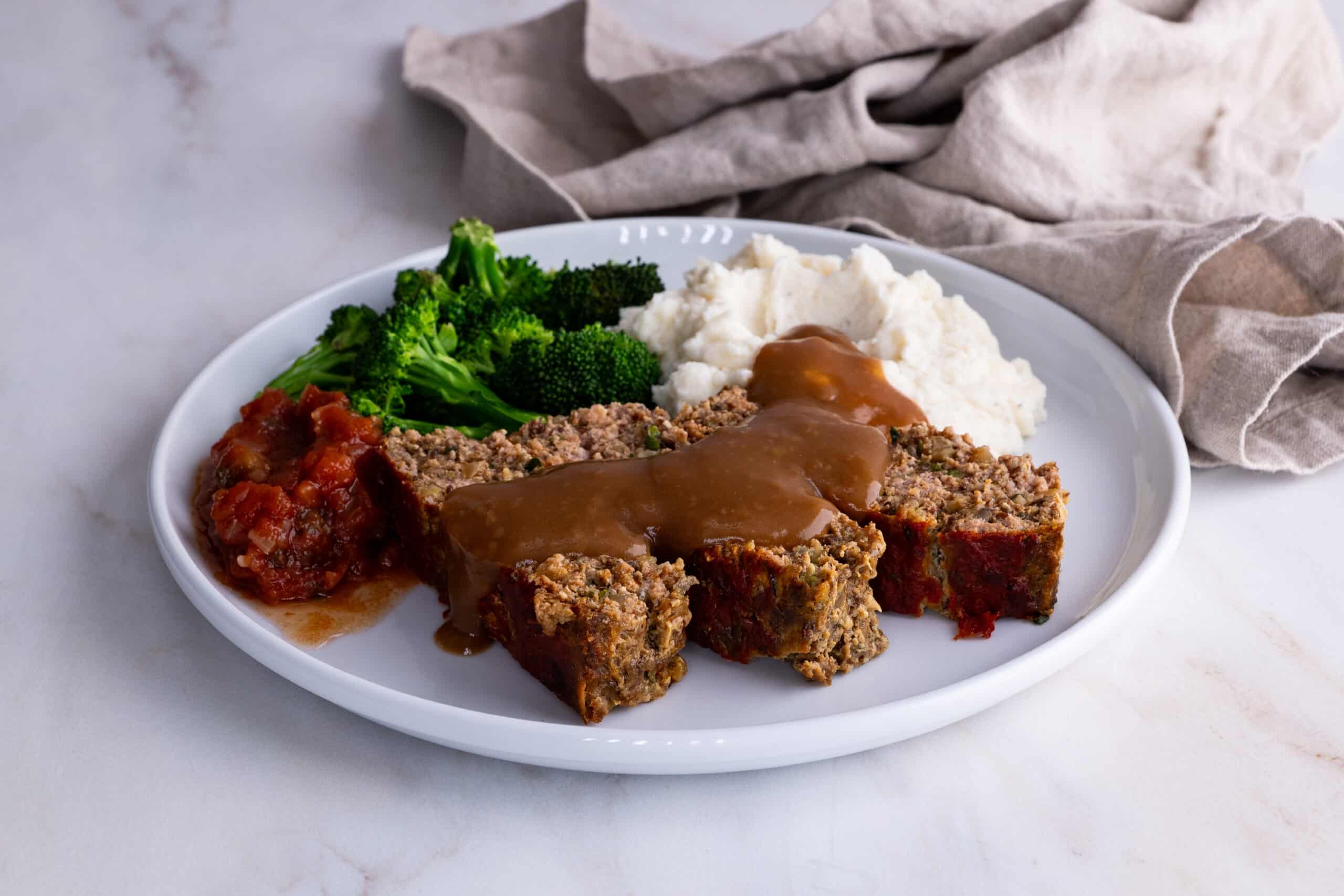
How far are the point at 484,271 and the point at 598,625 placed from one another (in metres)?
2.54

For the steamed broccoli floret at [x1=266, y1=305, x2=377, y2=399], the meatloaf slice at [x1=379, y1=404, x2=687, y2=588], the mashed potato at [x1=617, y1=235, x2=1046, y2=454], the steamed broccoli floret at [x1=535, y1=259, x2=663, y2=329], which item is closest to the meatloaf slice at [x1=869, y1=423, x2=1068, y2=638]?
the mashed potato at [x1=617, y1=235, x2=1046, y2=454]

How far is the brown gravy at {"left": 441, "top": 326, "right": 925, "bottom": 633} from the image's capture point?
3666 mm

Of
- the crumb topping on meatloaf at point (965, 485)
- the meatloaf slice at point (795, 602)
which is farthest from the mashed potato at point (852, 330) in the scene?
the meatloaf slice at point (795, 602)

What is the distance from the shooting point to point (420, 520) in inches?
157

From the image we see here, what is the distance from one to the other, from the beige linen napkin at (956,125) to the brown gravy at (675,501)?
6.45ft

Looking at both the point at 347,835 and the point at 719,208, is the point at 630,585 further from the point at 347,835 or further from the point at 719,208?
the point at 719,208

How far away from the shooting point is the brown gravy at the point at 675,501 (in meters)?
3.67

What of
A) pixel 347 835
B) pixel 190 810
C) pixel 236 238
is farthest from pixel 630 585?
pixel 236 238

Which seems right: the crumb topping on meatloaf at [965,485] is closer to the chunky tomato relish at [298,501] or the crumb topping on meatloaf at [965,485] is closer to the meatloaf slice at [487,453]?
the meatloaf slice at [487,453]

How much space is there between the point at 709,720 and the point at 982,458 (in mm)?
1418

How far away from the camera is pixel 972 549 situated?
3.79 m

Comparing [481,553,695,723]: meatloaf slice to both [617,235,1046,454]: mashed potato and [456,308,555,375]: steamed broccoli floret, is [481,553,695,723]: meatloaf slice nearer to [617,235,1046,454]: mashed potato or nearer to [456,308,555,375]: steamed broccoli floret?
[617,235,1046,454]: mashed potato

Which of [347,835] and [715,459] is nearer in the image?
[347,835]

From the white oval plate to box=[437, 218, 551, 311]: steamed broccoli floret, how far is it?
67 cm
